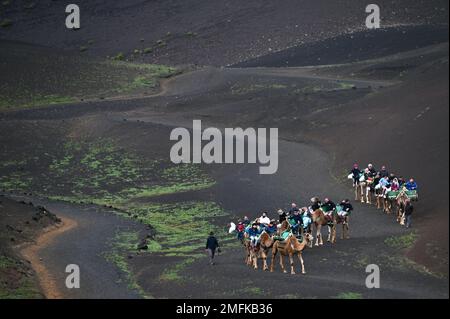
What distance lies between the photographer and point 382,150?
64.4 m

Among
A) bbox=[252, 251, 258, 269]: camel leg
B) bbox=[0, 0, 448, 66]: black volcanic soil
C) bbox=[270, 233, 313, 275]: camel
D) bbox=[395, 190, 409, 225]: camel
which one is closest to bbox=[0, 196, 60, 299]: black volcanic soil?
bbox=[252, 251, 258, 269]: camel leg

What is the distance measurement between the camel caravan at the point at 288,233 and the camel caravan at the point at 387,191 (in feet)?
9.97

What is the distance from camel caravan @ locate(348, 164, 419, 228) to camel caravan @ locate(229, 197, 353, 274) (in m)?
3.04

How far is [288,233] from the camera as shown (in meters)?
41.9

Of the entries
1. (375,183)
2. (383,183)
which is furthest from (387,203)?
(375,183)

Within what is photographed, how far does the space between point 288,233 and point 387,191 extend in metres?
12.0

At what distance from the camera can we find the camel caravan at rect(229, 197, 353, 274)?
41688 millimetres

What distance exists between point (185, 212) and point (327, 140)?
19088mm

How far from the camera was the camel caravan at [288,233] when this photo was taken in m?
41.7

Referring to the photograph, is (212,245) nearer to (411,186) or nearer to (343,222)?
(343,222)
